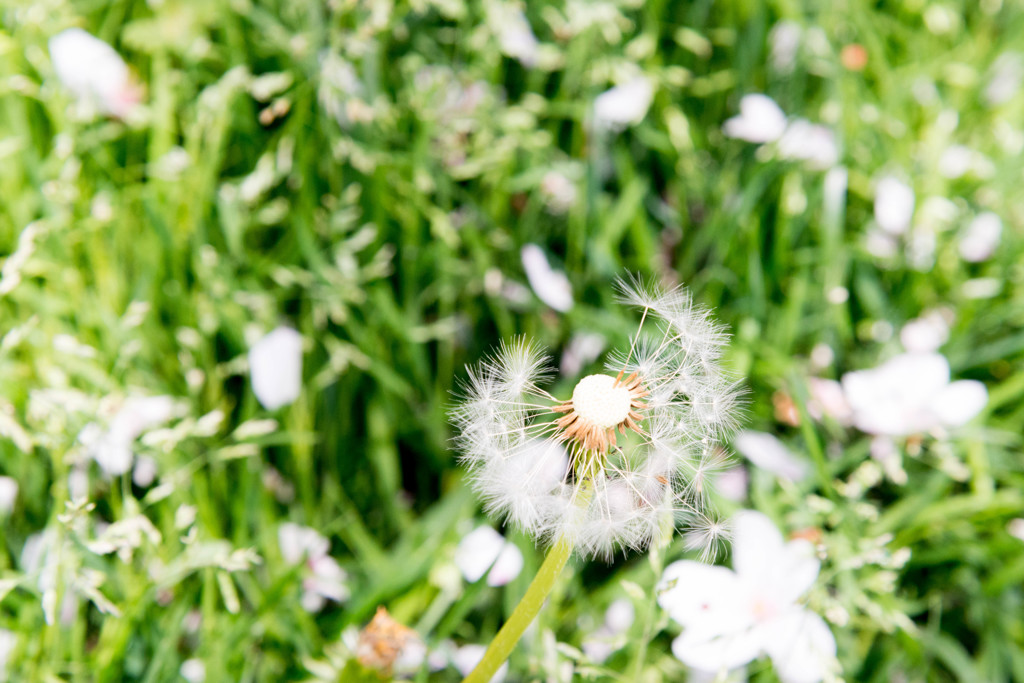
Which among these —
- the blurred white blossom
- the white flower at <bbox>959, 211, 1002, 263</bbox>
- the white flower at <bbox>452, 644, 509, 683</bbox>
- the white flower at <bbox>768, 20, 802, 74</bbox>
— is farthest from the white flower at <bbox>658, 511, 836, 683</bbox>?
the white flower at <bbox>768, 20, 802, 74</bbox>

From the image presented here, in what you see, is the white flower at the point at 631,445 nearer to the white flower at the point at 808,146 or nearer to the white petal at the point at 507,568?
the white petal at the point at 507,568

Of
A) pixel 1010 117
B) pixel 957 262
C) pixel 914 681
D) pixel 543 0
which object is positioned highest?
pixel 543 0

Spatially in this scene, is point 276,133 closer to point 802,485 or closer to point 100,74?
point 100,74

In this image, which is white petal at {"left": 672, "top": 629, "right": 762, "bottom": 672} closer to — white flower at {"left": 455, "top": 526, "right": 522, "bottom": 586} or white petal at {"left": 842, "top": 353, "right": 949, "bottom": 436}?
white flower at {"left": 455, "top": 526, "right": 522, "bottom": 586}

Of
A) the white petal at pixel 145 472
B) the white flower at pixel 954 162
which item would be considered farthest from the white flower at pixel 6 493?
the white flower at pixel 954 162

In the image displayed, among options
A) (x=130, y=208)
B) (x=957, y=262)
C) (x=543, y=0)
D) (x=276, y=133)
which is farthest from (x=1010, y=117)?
(x=130, y=208)

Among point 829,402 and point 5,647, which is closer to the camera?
point 5,647

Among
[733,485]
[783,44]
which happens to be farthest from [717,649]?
[783,44]

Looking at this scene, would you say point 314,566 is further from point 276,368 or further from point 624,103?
point 624,103
